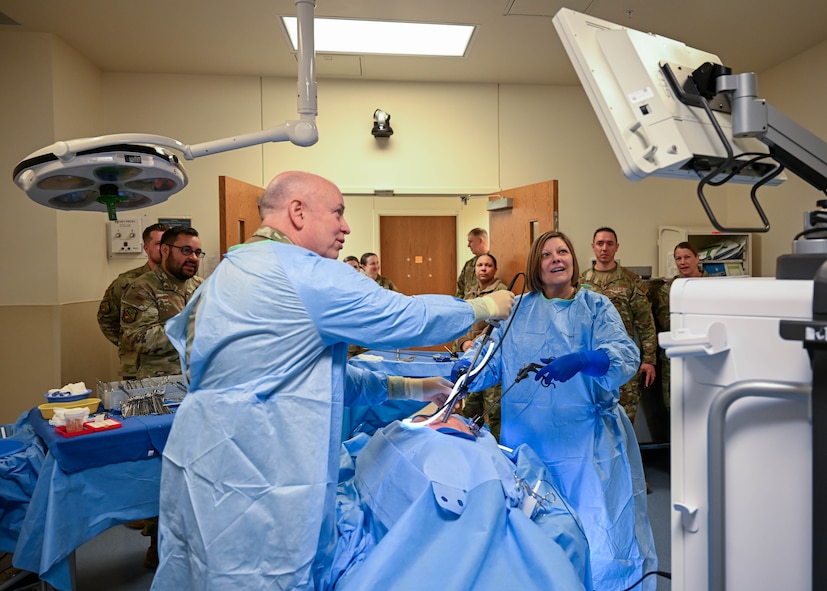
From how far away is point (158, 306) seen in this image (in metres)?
2.87

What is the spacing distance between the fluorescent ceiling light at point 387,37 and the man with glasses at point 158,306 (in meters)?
1.54

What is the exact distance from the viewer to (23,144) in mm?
3744

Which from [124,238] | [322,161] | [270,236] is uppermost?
[322,161]

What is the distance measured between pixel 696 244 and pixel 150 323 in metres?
4.20

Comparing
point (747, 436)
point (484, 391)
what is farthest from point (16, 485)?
point (484, 391)

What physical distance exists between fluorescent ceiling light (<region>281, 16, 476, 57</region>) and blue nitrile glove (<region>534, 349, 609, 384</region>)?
258cm

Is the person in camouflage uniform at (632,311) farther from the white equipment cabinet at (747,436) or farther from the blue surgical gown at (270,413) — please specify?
the white equipment cabinet at (747,436)

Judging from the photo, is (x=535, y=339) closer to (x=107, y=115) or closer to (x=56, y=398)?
(x=56, y=398)

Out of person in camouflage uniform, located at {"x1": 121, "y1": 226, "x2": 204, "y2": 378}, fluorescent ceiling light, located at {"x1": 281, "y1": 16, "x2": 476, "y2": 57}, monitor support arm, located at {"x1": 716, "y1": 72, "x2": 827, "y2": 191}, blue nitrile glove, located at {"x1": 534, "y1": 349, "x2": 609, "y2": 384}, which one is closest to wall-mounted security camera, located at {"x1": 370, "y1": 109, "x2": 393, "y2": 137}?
fluorescent ceiling light, located at {"x1": 281, "y1": 16, "x2": 476, "y2": 57}

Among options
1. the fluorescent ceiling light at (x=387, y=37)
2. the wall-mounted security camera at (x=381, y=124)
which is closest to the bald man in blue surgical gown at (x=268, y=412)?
the fluorescent ceiling light at (x=387, y=37)

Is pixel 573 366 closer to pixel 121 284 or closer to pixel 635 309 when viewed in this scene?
pixel 635 309

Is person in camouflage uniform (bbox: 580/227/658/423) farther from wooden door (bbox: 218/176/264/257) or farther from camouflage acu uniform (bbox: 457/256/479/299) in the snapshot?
wooden door (bbox: 218/176/264/257)

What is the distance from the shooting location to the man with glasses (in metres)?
2.73

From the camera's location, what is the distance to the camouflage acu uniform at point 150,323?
8.98ft
